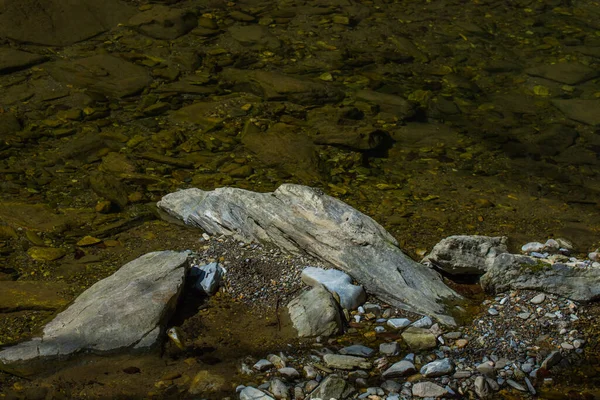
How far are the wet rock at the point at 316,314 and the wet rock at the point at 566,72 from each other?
4310 millimetres

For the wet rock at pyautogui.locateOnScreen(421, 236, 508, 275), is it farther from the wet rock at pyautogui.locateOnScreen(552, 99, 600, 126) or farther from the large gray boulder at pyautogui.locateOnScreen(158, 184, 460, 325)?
the wet rock at pyautogui.locateOnScreen(552, 99, 600, 126)

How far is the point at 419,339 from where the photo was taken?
3178 mm

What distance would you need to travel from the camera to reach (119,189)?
15.4ft

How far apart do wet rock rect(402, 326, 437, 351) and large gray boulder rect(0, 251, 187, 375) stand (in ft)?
3.40

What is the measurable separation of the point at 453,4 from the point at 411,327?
5.65 meters

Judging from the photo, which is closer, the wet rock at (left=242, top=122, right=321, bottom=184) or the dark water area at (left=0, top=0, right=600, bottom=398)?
the dark water area at (left=0, top=0, right=600, bottom=398)

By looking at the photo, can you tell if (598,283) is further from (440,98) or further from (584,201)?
(440,98)

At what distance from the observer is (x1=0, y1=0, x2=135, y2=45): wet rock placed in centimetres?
666

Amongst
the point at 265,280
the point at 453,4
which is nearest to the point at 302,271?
the point at 265,280

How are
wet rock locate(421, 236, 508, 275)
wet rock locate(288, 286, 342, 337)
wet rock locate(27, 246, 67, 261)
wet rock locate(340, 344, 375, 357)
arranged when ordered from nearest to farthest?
1. wet rock locate(340, 344, 375, 357)
2. wet rock locate(288, 286, 342, 337)
3. wet rock locate(421, 236, 508, 275)
4. wet rock locate(27, 246, 67, 261)

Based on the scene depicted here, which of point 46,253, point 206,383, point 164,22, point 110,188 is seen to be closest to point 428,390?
point 206,383

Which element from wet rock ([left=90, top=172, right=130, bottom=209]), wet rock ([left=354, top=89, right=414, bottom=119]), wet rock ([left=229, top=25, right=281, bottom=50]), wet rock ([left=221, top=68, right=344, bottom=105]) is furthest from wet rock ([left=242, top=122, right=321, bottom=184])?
wet rock ([left=229, top=25, right=281, bottom=50])

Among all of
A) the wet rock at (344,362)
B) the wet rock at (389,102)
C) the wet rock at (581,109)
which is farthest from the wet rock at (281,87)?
the wet rock at (344,362)

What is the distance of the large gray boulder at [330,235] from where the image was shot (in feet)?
11.4
